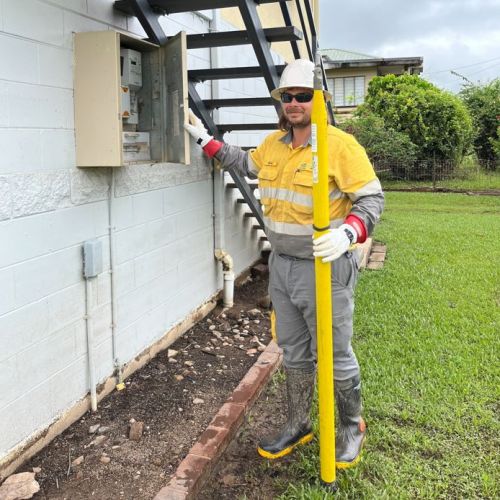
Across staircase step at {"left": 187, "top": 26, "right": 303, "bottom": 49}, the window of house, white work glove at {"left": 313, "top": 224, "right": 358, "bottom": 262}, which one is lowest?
white work glove at {"left": 313, "top": 224, "right": 358, "bottom": 262}

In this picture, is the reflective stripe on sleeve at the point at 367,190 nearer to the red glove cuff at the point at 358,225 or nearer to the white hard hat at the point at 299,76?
the red glove cuff at the point at 358,225

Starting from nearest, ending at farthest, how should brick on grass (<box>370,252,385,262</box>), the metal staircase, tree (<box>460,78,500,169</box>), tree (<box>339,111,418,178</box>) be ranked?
the metal staircase
brick on grass (<box>370,252,385,262</box>)
tree (<box>339,111,418,178</box>)
tree (<box>460,78,500,169</box>)

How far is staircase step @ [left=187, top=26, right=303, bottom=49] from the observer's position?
4008 millimetres

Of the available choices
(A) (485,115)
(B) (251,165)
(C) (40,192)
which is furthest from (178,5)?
(A) (485,115)

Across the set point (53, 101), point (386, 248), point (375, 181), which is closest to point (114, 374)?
point (53, 101)

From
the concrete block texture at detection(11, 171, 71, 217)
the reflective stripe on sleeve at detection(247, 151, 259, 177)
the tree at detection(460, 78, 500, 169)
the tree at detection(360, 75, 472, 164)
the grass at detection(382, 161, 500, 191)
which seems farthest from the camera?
the tree at detection(460, 78, 500, 169)

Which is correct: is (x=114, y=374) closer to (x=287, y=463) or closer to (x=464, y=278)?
(x=287, y=463)

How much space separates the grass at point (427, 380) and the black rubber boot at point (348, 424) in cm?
7

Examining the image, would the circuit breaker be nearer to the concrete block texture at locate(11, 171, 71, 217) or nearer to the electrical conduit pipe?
the concrete block texture at locate(11, 171, 71, 217)

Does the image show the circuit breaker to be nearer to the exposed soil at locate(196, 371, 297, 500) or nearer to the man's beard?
the man's beard

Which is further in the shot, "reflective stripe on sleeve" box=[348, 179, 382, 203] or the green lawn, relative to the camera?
the green lawn

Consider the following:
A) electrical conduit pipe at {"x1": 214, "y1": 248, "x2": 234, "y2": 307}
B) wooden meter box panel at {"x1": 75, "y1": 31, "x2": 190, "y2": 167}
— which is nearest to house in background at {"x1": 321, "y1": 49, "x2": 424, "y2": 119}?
electrical conduit pipe at {"x1": 214, "y1": 248, "x2": 234, "y2": 307}

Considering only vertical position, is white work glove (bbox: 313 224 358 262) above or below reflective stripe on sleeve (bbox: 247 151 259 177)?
below

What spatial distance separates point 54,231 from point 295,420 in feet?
5.69
